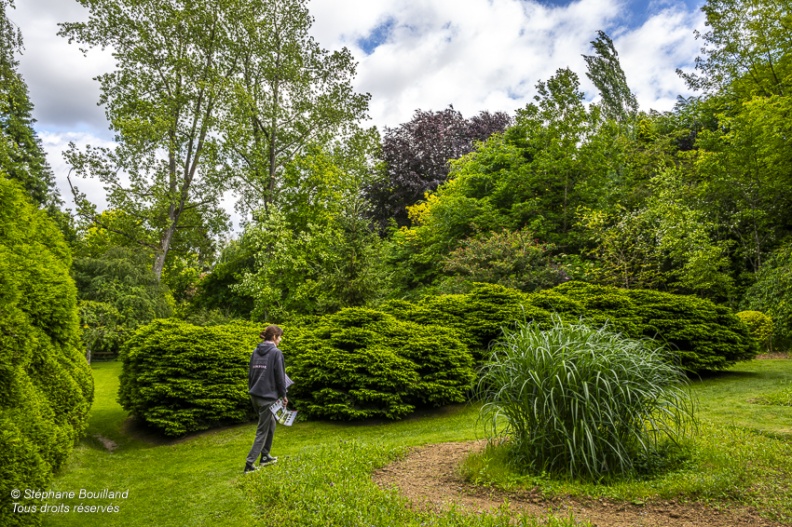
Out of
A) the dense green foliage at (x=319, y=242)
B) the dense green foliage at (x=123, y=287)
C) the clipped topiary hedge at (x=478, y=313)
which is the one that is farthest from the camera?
the dense green foliage at (x=123, y=287)

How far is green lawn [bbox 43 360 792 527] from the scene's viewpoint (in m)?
3.92

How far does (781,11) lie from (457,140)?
52.7 ft

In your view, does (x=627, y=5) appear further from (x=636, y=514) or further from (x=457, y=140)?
(x=457, y=140)

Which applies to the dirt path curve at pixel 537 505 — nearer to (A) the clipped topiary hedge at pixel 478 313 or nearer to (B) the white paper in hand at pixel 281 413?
(B) the white paper in hand at pixel 281 413

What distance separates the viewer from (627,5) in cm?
1199

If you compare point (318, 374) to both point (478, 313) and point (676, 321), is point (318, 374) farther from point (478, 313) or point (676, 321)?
point (676, 321)

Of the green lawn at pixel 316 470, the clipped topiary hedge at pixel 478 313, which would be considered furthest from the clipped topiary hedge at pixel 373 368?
the clipped topiary hedge at pixel 478 313

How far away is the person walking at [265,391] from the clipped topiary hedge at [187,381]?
8.56 feet

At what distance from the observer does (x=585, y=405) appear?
437cm

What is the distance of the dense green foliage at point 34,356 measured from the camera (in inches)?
153

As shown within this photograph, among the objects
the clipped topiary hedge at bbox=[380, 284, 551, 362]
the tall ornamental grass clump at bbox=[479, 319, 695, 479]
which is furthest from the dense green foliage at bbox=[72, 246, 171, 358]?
the tall ornamental grass clump at bbox=[479, 319, 695, 479]

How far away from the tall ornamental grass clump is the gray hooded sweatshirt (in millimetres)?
2597

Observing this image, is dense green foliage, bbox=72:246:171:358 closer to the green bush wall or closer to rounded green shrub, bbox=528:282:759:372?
the green bush wall

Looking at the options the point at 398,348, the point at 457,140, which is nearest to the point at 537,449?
the point at 398,348
